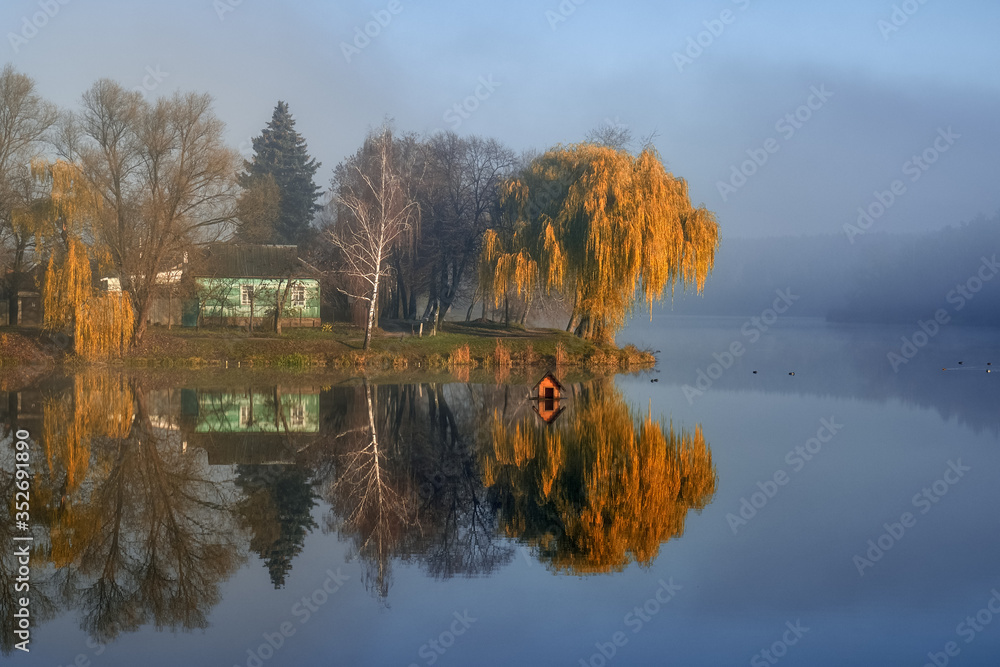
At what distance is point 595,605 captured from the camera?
28.5 feet

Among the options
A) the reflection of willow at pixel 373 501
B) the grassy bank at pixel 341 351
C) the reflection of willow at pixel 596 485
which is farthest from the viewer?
the grassy bank at pixel 341 351

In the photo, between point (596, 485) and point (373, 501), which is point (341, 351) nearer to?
point (596, 485)

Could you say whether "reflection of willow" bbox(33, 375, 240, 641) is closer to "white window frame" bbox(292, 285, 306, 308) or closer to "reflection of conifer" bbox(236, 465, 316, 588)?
"reflection of conifer" bbox(236, 465, 316, 588)

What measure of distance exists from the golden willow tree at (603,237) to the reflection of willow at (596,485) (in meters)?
15.7

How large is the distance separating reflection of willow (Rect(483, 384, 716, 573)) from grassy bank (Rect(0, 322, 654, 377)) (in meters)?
15.1

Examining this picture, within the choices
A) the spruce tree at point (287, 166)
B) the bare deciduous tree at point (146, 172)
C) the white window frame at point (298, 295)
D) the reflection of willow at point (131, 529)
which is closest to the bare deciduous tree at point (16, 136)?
the bare deciduous tree at point (146, 172)

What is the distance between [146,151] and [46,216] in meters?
4.88

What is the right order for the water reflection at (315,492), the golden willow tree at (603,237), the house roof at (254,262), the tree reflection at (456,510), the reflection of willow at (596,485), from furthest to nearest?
the house roof at (254,262)
the golden willow tree at (603,237)
the reflection of willow at (596,485)
the tree reflection at (456,510)
the water reflection at (315,492)

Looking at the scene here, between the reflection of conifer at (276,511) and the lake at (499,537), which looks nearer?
the lake at (499,537)

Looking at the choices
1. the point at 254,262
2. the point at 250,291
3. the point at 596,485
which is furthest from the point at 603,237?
the point at 596,485

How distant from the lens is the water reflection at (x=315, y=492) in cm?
945

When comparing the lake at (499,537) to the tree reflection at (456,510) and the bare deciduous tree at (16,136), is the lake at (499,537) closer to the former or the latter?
the tree reflection at (456,510)

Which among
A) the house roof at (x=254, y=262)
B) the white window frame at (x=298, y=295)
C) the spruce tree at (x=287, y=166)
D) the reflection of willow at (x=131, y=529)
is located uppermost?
the spruce tree at (x=287, y=166)

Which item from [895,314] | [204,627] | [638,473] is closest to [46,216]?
[638,473]
